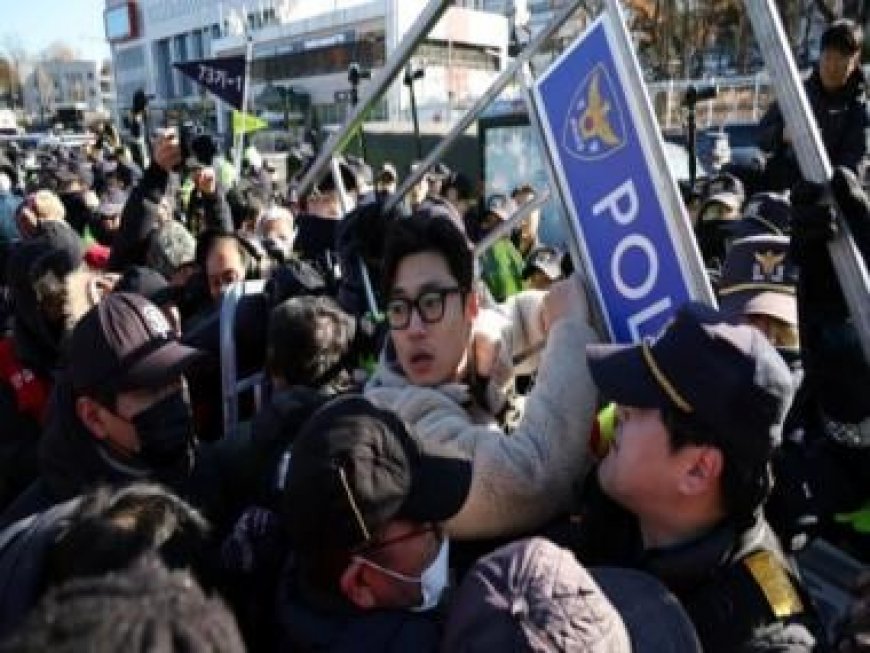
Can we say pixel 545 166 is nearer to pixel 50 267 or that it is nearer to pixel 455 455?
pixel 455 455

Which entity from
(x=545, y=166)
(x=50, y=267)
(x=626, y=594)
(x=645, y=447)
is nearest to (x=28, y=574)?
(x=626, y=594)

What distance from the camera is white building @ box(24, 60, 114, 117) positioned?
93037 mm

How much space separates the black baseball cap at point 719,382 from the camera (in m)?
1.41

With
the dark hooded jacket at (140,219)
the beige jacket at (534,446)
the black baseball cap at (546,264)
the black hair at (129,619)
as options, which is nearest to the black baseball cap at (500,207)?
the black baseball cap at (546,264)

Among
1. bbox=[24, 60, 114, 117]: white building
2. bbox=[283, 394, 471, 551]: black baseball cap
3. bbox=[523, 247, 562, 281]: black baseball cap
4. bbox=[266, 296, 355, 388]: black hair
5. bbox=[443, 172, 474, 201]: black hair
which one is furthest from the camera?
bbox=[24, 60, 114, 117]: white building

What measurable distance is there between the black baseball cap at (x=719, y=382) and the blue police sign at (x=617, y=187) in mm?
185

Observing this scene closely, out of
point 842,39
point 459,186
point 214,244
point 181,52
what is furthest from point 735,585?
point 181,52

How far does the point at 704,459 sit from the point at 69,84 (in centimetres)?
11263

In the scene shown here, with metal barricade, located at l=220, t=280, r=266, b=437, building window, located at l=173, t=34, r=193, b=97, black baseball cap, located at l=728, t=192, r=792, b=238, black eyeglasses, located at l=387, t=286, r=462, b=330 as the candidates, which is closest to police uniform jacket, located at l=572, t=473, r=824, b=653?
black eyeglasses, located at l=387, t=286, r=462, b=330

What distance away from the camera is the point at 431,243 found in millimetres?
2090

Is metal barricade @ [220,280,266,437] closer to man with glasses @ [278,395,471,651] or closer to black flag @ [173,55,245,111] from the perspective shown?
man with glasses @ [278,395,471,651]

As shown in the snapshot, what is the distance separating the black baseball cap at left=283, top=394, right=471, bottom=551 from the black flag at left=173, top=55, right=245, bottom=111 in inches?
194

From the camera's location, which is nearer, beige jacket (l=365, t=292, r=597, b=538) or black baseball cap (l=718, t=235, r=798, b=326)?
beige jacket (l=365, t=292, r=597, b=538)

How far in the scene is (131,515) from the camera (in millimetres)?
1257
